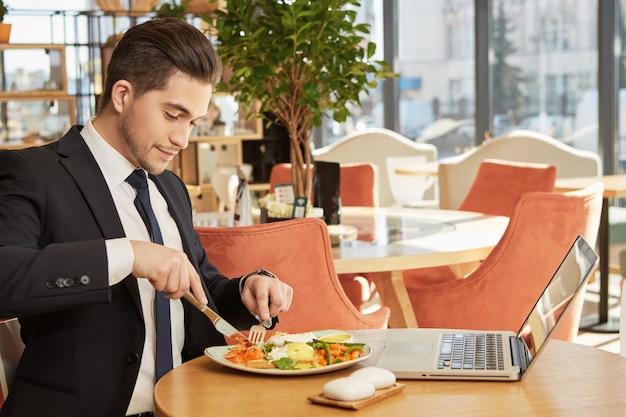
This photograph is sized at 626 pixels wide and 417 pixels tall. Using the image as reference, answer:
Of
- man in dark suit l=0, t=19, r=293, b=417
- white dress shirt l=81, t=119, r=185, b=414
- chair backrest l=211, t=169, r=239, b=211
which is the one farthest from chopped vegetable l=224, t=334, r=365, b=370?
chair backrest l=211, t=169, r=239, b=211

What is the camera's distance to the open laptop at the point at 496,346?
1524 mm

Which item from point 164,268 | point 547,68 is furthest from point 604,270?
point 164,268

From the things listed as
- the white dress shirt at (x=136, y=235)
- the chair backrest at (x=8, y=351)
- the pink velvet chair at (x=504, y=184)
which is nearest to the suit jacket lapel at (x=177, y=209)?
the white dress shirt at (x=136, y=235)

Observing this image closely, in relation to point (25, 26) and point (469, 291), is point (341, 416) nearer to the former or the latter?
point (469, 291)

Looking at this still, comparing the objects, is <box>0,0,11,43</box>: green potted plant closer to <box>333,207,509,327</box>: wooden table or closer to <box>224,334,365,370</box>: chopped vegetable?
<box>333,207,509,327</box>: wooden table

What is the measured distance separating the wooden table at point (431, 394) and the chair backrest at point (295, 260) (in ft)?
3.29

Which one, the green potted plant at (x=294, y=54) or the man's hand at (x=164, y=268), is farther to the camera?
the green potted plant at (x=294, y=54)

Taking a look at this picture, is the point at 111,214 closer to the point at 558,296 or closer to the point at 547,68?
the point at 558,296

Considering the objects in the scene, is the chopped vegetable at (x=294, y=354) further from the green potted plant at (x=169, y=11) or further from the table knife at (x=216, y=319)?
the green potted plant at (x=169, y=11)

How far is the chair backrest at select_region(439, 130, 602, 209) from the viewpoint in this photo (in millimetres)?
6316

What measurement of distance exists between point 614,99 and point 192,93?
215 inches

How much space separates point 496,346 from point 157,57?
0.84 m

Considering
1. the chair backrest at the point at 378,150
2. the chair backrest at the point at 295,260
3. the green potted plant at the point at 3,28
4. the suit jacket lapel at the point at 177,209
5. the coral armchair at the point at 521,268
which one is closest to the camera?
the suit jacket lapel at the point at 177,209

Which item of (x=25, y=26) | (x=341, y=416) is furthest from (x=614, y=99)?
(x=341, y=416)
